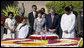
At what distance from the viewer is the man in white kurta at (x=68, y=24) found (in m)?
5.98

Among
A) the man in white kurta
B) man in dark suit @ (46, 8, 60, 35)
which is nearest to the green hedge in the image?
man in dark suit @ (46, 8, 60, 35)

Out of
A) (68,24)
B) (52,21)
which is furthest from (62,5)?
(68,24)

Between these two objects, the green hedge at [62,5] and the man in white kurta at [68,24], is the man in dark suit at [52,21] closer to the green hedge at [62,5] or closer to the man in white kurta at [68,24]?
the man in white kurta at [68,24]

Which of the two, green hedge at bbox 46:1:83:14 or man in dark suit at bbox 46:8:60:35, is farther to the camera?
green hedge at bbox 46:1:83:14

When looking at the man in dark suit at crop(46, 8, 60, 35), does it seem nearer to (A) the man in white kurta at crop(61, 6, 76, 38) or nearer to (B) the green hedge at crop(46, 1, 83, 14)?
(A) the man in white kurta at crop(61, 6, 76, 38)

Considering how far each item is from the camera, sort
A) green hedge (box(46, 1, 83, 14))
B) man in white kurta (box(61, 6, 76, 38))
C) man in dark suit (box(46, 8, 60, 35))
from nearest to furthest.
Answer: man in white kurta (box(61, 6, 76, 38)) < man in dark suit (box(46, 8, 60, 35)) < green hedge (box(46, 1, 83, 14))

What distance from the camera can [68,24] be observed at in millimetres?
6023

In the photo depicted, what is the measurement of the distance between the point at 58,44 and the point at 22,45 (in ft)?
1.92

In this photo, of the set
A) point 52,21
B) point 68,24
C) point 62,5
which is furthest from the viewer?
point 62,5

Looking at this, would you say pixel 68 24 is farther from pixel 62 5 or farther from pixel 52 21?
pixel 62 5

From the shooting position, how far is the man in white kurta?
598 cm

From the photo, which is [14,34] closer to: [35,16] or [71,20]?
[35,16]

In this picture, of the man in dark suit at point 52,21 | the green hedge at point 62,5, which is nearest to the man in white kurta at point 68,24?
the man in dark suit at point 52,21

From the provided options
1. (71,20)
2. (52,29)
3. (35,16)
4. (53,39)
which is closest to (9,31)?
(35,16)
